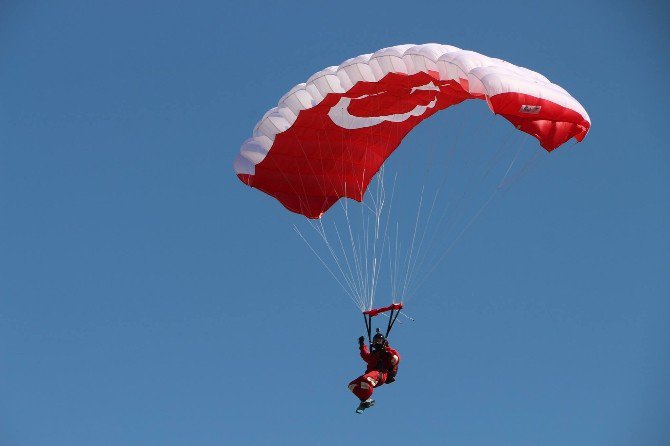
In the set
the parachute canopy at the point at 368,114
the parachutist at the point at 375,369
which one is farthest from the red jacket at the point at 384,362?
the parachute canopy at the point at 368,114

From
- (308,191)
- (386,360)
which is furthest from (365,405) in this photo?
(308,191)

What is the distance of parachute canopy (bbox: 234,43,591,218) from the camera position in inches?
730

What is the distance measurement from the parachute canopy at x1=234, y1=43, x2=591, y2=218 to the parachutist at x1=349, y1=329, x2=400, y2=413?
3437 millimetres

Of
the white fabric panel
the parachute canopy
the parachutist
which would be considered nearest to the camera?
the white fabric panel

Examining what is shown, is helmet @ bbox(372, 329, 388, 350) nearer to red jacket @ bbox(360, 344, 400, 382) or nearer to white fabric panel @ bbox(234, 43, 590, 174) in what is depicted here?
red jacket @ bbox(360, 344, 400, 382)

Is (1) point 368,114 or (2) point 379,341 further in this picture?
(1) point 368,114

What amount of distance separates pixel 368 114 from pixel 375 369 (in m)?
4.29

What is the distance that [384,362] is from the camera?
65.3 ft

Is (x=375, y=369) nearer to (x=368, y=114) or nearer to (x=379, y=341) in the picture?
(x=379, y=341)

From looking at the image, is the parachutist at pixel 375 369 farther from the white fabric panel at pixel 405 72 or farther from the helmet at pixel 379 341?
the white fabric panel at pixel 405 72

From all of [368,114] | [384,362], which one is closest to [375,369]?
[384,362]

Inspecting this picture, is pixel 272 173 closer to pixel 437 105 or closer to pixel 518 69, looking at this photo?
pixel 437 105

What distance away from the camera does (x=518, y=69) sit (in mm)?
19078

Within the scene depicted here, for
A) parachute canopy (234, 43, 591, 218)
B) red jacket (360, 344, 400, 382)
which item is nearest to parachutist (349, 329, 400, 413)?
red jacket (360, 344, 400, 382)
